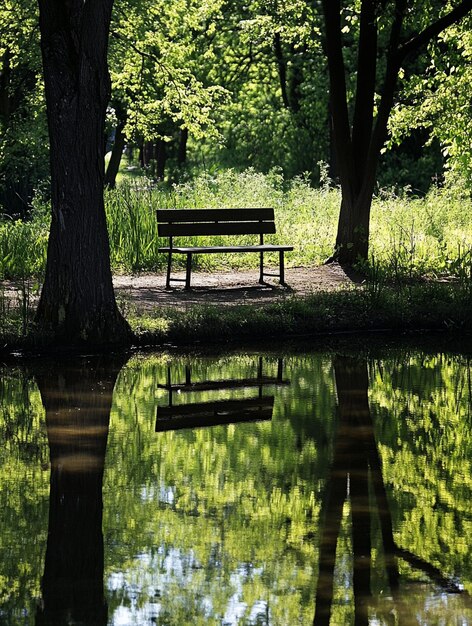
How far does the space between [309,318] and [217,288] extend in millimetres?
2280

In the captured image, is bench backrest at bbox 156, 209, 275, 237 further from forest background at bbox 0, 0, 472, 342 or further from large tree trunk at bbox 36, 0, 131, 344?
large tree trunk at bbox 36, 0, 131, 344

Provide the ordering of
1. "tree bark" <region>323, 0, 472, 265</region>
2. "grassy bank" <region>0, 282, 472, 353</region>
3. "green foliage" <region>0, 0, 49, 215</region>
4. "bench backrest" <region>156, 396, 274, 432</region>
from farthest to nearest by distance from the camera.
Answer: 1. "green foliage" <region>0, 0, 49, 215</region>
2. "tree bark" <region>323, 0, 472, 265</region>
3. "grassy bank" <region>0, 282, 472, 353</region>
4. "bench backrest" <region>156, 396, 274, 432</region>

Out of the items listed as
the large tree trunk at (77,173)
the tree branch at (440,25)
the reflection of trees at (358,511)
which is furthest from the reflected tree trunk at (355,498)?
the tree branch at (440,25)

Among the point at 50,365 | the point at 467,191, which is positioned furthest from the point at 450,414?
the point at 467,191

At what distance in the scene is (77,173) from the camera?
39.9 ft

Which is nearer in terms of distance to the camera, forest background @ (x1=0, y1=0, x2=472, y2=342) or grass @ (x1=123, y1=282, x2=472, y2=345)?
grass @ (x1=123, y1=282, x2=472, y2=345)

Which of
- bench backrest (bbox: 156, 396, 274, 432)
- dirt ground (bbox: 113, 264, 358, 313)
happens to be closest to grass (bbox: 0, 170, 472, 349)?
dirt ground (bbox: 113, 264, 358, 313)

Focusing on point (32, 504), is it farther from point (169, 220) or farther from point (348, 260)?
point (348, 260)

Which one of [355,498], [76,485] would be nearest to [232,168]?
[76,485]

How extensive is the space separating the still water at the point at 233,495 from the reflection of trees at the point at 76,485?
0.02 metres

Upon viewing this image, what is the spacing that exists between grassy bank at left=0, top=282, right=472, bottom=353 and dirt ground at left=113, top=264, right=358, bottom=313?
610 millimetres

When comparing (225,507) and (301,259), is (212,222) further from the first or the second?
(225,507)

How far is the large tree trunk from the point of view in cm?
1193

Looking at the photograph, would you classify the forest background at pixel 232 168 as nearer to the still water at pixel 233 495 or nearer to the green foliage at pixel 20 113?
the green foliage at pixel 20 113
